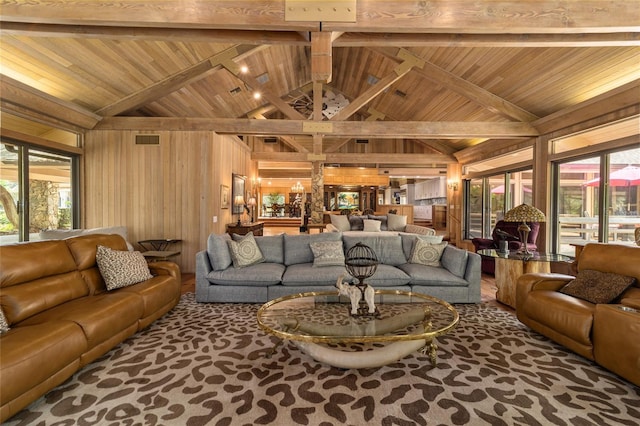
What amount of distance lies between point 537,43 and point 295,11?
252 centimetres

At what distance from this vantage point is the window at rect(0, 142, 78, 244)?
385 centimetres

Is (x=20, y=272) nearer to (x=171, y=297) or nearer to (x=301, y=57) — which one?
(x=171, y=297)

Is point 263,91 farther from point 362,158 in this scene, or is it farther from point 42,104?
point 362,158

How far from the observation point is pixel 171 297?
3217 millimetres

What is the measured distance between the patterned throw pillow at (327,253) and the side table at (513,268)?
2.10 m

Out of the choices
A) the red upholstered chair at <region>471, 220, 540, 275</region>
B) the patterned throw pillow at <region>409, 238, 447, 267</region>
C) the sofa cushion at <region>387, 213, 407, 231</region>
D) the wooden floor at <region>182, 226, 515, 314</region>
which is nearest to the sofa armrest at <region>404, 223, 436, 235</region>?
the sofa cushion at <region>387, 213, 407, 231</region>

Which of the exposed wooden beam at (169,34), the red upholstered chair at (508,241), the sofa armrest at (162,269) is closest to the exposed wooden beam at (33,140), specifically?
the exposed wooden beam at (169,34)

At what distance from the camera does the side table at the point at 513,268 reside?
138 inches

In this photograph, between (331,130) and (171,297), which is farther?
(331,130)

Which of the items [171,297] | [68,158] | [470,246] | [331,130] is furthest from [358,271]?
[470,246]

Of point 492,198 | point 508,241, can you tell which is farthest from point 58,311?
point 492,198

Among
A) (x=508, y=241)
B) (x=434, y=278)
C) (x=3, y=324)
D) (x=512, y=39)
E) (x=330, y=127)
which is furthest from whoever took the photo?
(x=330, y=127)

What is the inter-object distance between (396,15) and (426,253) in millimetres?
2904

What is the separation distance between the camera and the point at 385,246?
415 centimetres
